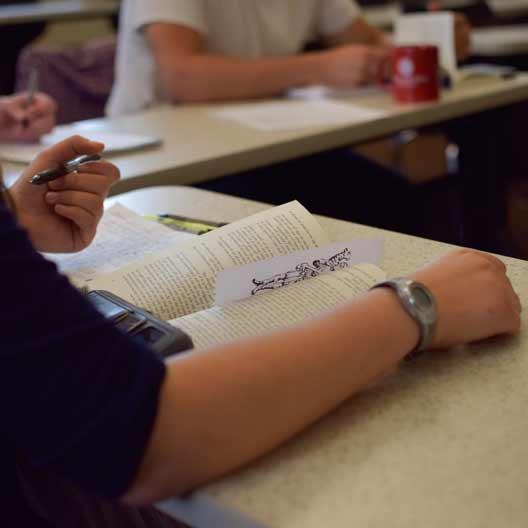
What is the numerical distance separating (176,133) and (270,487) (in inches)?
47.3

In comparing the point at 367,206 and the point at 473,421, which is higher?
the point at 473,421

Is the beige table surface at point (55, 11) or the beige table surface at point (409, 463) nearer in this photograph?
the beige table surface at point (409, 463)

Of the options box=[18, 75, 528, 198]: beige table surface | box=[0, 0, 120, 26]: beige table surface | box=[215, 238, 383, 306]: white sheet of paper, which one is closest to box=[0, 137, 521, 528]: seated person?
box=[215, 238, 383, 306]: white sheet of paper

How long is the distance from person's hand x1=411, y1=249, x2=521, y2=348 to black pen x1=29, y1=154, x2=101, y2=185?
450mm

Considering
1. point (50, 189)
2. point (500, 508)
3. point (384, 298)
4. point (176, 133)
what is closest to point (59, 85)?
point (176, 133)

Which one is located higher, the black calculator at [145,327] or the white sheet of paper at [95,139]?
the black calculator at [145,327]

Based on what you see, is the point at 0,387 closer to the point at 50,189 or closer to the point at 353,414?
the point at 353,414

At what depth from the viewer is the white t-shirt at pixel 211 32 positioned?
2043mm

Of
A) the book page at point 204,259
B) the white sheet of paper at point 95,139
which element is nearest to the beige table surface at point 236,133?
the white sheet of paper at point 95,139

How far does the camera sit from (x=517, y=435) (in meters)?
0.54

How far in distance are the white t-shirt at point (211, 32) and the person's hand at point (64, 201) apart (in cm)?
116

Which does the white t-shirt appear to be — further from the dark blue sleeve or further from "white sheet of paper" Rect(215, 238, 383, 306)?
the dark blue sleeve

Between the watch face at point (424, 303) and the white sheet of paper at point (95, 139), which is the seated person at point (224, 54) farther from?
the watch face at point (424, 303)

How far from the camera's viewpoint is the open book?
0.70 meters
